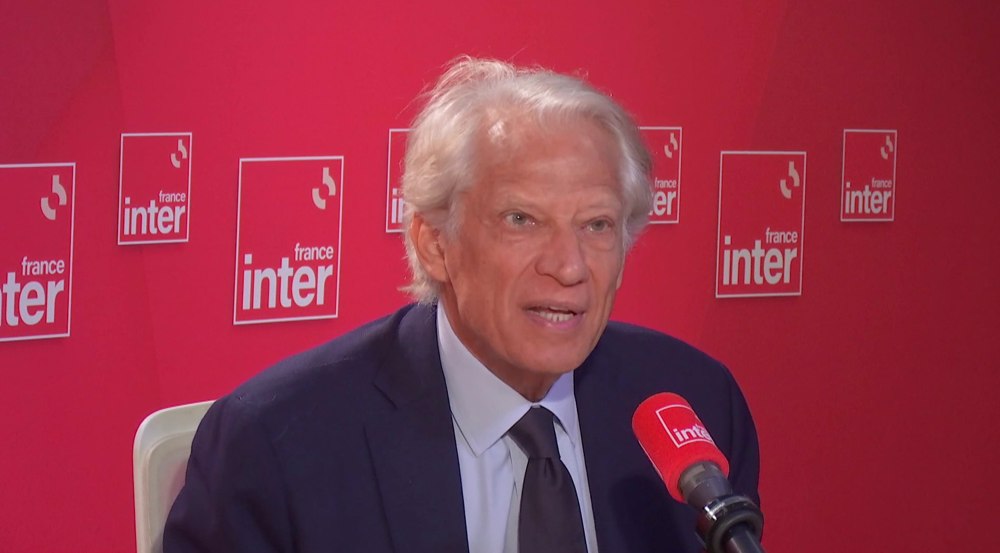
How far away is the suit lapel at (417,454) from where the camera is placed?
69.9 inches

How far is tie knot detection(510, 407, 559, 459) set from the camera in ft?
6.09

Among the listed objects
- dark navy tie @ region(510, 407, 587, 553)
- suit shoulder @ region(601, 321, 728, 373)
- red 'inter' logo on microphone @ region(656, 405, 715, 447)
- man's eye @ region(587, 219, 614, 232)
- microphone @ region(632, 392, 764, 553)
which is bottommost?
dark navy tie @ region(510, 407, 587, 553)

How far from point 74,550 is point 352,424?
136 centimetres

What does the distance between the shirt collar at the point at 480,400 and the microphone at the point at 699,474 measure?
346 mm

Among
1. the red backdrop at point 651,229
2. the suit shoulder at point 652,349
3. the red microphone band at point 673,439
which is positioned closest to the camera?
the red microphone band at point 673,439

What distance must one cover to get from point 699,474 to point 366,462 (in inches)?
23.3

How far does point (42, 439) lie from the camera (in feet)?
9.28

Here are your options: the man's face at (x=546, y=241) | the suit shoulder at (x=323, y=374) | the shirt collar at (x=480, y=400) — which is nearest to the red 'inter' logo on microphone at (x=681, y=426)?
the man's face at (x=546, y=241)

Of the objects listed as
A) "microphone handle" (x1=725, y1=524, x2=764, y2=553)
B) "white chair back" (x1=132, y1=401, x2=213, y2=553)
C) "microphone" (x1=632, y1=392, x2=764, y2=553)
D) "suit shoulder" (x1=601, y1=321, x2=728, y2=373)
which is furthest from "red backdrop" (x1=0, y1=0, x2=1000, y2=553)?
"microphone handle" (x1=725, y1=524, x2=764, y2=553)

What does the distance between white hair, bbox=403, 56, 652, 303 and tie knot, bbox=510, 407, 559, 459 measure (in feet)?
0.88

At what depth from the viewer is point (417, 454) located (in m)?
1.82

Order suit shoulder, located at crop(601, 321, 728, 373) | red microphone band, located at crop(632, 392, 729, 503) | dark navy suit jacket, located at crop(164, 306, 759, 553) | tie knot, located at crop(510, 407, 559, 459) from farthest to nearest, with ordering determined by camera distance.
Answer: suit shoulder, located at crop(601, 321, 728, 373) < tie knot, located at crop(510, 407, 559, 459) < dark navy suit jacket, located at crop(164, 306, 759, 553) < red microphone band, located at crop(632, 392, 729, 503)

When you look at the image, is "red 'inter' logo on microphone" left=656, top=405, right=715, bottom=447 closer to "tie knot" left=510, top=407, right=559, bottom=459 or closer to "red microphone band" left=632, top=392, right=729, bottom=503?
"red microphone band" left=632, top=392, right=729, bottom=503

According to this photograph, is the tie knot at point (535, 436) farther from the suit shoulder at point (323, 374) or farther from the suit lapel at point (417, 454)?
the suit shoulder at point (323, 374)
